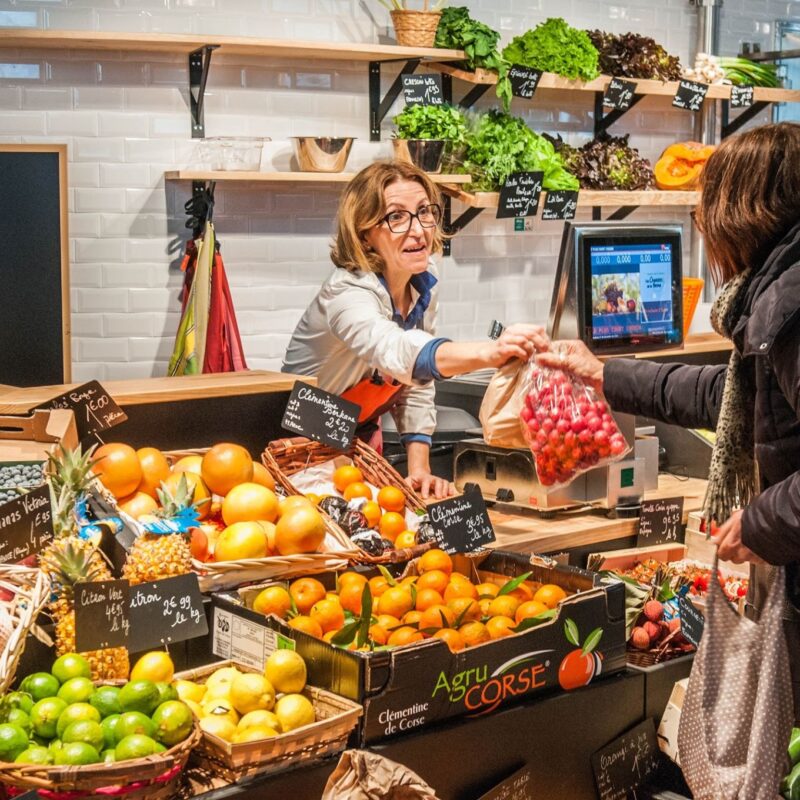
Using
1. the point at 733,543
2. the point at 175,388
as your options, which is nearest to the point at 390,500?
the point at 175,388

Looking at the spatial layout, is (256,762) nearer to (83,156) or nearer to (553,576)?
(553,576)

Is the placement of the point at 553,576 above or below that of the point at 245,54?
below

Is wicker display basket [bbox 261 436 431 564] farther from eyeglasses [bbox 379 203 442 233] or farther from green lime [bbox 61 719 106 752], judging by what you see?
green lime [bbox 61 719 106 752]

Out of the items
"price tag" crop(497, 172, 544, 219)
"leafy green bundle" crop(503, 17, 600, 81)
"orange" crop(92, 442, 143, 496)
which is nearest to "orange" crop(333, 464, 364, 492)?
"orange" crop(92, 442, 143, 496)

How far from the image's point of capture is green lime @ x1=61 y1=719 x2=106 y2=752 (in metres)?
1.76

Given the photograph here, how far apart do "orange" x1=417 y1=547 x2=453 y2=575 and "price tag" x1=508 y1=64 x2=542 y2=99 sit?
3526 millimetres

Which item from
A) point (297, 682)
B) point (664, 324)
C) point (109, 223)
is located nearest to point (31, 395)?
point (297, 682)

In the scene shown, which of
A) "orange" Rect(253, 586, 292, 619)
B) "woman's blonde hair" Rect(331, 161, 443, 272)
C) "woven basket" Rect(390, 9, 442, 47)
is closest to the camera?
"orange" Rect(253, 586, 292, 619)

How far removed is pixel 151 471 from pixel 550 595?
37.9 inches

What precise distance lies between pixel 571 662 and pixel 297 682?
0.59 metres

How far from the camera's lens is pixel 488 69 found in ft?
18.0

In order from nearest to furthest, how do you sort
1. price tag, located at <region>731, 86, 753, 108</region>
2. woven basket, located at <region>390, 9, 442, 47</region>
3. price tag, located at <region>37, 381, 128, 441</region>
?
price tag, located at <region>37, 381, 128, 441</region> → woven basket, located at <region>390, 9, 442, 47</region> → price tag, located at <region>731, 86, 753, 108</region>

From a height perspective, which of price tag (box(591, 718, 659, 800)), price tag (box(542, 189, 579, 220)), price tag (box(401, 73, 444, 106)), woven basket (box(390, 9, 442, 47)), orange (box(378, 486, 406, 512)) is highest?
woven basket (box(390, 9, 442, 47))

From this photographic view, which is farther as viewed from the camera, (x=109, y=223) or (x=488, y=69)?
(x=488, y=69)
